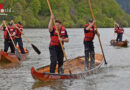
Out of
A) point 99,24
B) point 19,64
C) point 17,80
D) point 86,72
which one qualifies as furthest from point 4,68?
point 99,24

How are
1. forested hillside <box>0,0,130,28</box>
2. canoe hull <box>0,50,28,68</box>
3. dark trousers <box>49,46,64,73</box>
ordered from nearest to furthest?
1. dark trousers <box>49,46,64,73</box>
2. canoe hull <box>0,50,28,68</box>
3. forested hillside <box>0,0,130,28</box>

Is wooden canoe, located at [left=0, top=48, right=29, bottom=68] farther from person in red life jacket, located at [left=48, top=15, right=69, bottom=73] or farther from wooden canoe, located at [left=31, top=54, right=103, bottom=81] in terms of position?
person in red life jacket, located at [left=48, top=15, right=69, bottom=73]

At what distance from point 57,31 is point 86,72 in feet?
10.4

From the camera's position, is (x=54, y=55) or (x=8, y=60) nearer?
(x=54, y=55)

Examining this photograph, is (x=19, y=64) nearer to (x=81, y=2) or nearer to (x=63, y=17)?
(x=63, y=17)

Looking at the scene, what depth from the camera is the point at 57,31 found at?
1177cm

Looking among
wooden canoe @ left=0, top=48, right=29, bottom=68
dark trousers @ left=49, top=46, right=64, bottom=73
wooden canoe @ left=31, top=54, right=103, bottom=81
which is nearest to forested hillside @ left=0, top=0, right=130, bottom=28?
wooden canoe @ left=0, top=48, right=29, bottom=68

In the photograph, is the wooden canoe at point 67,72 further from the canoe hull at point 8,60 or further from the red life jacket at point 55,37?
the canoe hull at point 8,60

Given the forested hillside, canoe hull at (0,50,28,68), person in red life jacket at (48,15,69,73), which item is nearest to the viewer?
person in red life jacket at (48,15,69,73)

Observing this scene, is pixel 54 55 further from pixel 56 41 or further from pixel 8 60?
pixel 8 60

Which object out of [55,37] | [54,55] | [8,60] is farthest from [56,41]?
[8,60]

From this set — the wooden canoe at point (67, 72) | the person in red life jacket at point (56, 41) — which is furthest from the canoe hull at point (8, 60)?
the person in red life jacket at point (56, 41)

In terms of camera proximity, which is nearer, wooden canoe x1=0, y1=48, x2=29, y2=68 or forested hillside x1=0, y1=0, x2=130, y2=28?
wooden canoe x1=0, y1=48, x2=29, y2=68

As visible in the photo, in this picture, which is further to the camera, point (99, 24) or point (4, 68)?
point (99, 24)
